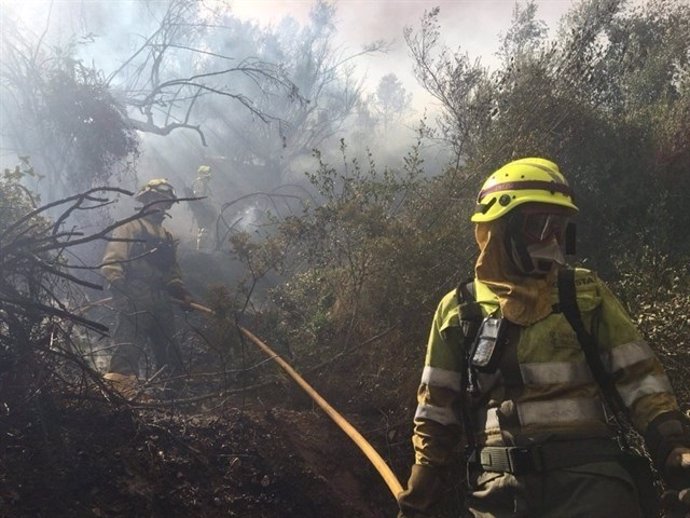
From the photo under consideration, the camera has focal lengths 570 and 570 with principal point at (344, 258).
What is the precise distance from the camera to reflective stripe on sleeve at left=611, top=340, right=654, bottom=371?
1860mm

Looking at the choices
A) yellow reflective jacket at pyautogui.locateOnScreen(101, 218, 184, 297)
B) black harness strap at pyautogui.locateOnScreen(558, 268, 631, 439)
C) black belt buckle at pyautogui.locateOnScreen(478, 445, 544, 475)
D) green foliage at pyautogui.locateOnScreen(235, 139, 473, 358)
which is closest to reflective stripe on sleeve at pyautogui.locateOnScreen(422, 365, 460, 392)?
black belt buckle at pyautogui.locateOnScreen(478, 445, 544, 475)

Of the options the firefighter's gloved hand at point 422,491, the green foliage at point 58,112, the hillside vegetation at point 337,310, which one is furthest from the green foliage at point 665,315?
the green foliage at point 58,112

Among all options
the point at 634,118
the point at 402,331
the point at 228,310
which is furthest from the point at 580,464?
the point at 634,118

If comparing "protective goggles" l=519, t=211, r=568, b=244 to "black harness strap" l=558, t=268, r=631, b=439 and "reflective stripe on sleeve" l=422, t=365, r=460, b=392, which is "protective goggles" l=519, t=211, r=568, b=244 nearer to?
"black harness strap" l=558, t=268, r=631, b=439

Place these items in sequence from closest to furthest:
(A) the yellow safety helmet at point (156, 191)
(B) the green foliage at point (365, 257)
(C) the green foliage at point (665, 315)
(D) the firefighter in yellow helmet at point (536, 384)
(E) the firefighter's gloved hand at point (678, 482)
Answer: (E) the firefighter's gloved hand at point (678, 482)
(D) the firefighter in yellow helmet at point (536, 384)
(C) the green foliage at point (665, 315)
(B) the green foliage at point (365, 257)
(A) the yellow safety helmet at point (156, 191)

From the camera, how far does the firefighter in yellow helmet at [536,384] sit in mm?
1795

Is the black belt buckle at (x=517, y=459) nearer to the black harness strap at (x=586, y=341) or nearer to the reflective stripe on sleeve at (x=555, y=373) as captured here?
the reflective stripe on sleeve at (x=555, y=373)

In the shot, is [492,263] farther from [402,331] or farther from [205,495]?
[402,331]

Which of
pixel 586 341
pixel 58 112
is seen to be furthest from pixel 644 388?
pixel 58 112

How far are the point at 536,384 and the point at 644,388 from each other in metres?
0.34

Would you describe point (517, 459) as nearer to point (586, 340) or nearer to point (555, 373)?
point (555, 373)

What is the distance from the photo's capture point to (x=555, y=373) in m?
1.88

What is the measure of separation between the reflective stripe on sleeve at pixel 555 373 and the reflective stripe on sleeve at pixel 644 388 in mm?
120

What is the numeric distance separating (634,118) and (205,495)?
23.5ft
